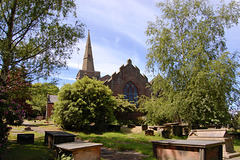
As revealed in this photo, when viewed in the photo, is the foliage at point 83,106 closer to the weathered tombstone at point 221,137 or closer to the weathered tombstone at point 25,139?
the weathered tombstone at point 25,139

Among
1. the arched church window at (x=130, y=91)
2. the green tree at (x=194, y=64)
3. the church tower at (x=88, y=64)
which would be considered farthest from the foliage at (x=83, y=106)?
the church tower at (x=88, y=64)

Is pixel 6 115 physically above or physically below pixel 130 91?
below

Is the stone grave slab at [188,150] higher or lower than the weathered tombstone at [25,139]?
higher

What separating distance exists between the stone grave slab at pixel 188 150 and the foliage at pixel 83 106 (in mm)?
10690

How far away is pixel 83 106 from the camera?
57.2ft

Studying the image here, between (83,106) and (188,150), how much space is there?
41.1ft

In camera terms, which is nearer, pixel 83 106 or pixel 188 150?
pixel 188 150

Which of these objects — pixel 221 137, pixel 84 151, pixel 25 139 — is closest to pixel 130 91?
pixel 221 137

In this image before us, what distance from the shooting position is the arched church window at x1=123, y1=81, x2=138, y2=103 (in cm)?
2966

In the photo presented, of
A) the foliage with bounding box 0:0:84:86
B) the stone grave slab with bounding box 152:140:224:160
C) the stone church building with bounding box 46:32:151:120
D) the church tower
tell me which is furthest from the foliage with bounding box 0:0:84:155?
the church tower

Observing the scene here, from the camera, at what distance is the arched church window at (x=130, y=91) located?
A: 97.3 ft

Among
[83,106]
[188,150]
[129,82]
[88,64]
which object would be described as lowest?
[188,150]

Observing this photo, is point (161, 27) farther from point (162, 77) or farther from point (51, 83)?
point (51, 83)

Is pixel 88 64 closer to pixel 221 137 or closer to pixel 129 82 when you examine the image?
pixel 129 82
